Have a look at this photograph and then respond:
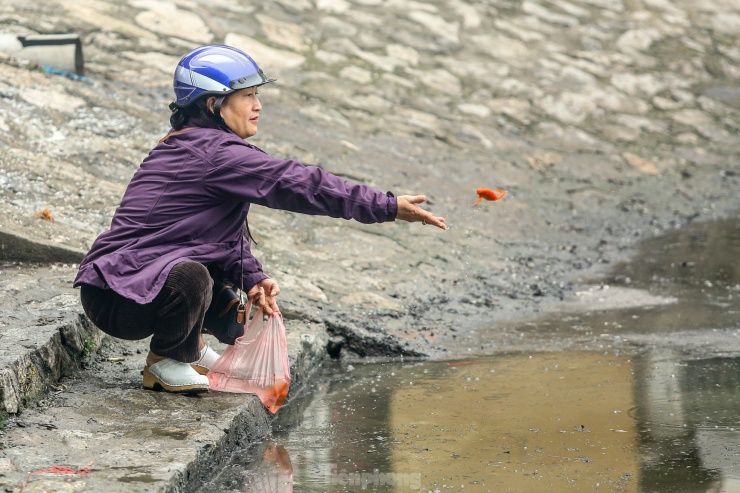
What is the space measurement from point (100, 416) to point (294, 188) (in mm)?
926

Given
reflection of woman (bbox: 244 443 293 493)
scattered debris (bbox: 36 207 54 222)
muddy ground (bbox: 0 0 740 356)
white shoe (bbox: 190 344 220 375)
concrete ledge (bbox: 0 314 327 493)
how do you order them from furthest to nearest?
1. muddy ground (bbox: 0 0 740 356)
2. scattered debris (bbox: 36 207 54 222)
3. white shoe (bbox: 190 344 220 375)
4. reflection of woman (bbox: 244 443 293 493)
5. concrete ledge (bbox: 0 314 327 493)

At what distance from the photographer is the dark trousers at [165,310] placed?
3.36 metres

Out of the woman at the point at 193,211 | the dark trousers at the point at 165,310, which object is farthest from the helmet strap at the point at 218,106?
the dark trousers at the point at 165,310

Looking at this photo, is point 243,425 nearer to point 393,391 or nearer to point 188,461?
point 188,461

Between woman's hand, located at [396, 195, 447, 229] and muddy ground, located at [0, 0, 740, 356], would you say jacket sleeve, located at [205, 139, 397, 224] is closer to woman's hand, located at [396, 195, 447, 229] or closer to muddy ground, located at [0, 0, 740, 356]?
woman's hand, located at [396, 195, 447, 229]

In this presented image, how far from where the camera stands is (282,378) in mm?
3717

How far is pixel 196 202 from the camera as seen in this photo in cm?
348

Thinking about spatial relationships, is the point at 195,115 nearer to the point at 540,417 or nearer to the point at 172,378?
the point at 172,378

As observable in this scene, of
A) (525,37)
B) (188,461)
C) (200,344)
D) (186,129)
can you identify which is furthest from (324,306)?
(525,37)

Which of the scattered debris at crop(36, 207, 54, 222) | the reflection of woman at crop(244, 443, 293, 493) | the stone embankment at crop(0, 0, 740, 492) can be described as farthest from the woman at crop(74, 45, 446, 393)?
→ the scattered debris at crop(36, 207, 54, 222)

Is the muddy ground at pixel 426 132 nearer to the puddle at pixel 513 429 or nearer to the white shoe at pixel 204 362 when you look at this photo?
the puddle at pixel 513 429

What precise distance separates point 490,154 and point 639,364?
361 cm

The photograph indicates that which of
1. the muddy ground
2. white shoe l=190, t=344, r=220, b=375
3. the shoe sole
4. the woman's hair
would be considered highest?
the woman's hair

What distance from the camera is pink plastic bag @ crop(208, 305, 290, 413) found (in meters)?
3.71
